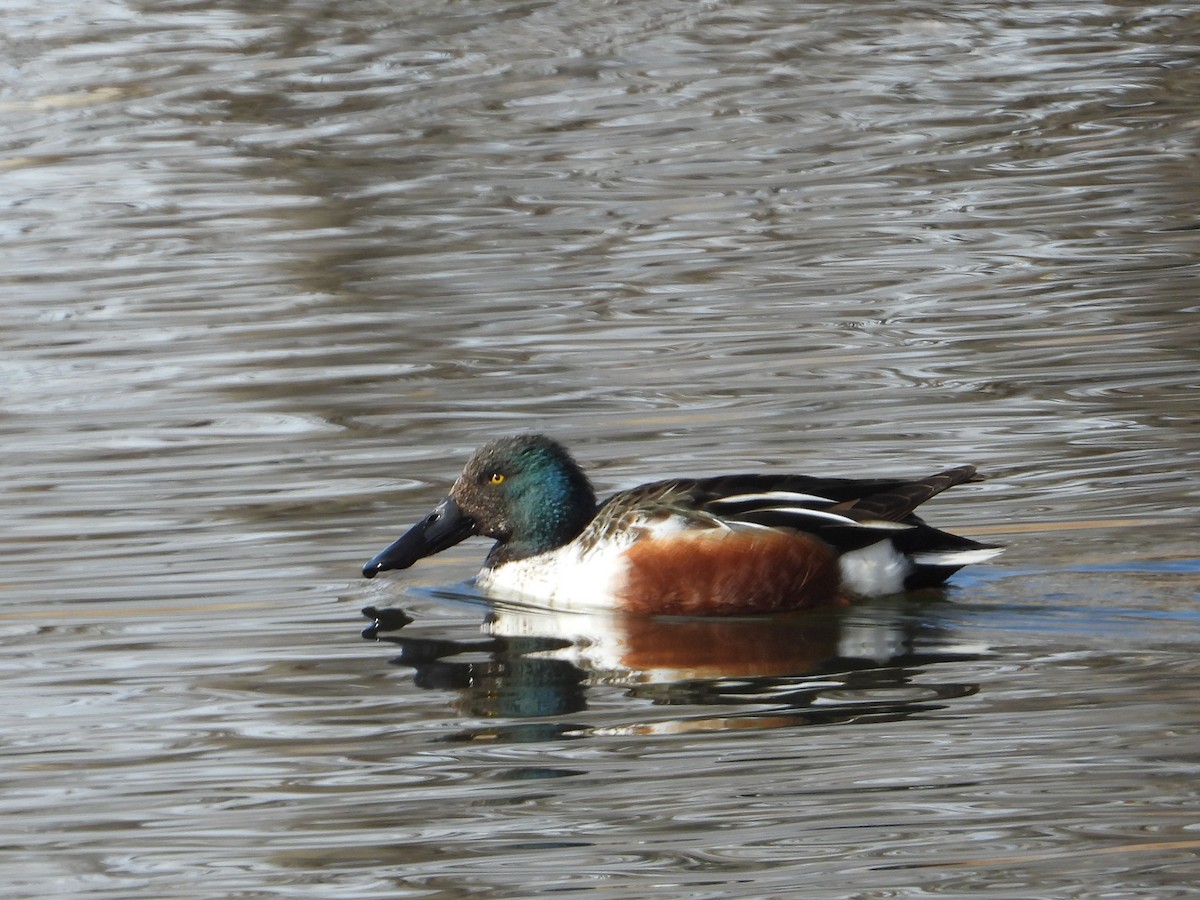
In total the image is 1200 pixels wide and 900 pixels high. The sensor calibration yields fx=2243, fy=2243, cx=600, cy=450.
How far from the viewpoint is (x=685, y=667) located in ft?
22.0

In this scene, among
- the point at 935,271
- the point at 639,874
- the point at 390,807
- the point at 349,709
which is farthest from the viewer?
the point at 935,271

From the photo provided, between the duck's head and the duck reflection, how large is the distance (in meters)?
0.25

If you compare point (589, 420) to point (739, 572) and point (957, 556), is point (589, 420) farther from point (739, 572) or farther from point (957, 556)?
point (957, 556)

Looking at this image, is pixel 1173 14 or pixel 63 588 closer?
pixel 63 588

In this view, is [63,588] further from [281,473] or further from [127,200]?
[127,200]

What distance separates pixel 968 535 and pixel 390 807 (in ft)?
9.78

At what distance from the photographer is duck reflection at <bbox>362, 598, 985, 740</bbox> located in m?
6.14

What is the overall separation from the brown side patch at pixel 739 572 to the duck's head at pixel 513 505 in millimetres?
566

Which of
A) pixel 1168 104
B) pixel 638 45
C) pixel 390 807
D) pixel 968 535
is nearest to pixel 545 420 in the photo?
pixel 968 535

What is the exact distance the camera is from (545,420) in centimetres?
977

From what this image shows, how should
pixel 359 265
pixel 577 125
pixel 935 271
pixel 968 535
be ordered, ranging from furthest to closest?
pixel 577 125 < pixel 359 265 < pixel 935 271 < pixel 968 535

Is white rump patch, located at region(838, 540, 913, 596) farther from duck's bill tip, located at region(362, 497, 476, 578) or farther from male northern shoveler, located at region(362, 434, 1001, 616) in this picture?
duck's bill tip, located at region(362, 497, 476, 578)

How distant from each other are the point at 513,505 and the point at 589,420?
1.87 metres

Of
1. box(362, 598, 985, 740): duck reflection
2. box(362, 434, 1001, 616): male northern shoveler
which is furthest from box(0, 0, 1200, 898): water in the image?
box(362, 434, 1001, 616): male northern shoveler
